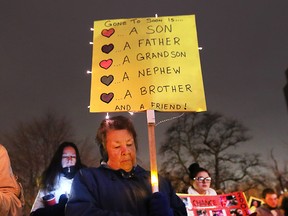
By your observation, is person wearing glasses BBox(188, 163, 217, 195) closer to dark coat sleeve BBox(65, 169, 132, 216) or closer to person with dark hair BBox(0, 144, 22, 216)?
dark coat sleeve BBox(65, 169, 132, 216)

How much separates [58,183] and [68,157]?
0.35 metres

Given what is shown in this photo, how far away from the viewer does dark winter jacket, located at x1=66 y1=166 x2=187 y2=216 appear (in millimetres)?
2463

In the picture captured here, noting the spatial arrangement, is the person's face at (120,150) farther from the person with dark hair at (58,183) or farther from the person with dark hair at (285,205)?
the person with dark hair at (285,205)

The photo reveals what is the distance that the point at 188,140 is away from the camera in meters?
31.1

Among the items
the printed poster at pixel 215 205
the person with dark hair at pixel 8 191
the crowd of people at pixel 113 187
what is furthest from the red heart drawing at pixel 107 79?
the printed poster at pixel 215 205

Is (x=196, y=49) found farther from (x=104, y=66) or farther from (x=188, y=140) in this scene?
(x=188, y=140)

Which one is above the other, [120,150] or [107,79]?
[107,79]

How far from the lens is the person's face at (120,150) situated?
2.71 m

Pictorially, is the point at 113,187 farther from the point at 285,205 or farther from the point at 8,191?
the point at 285,205

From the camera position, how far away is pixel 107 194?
2557 millimetres

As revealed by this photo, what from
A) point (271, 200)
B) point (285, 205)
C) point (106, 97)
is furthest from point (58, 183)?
point (271, 200)

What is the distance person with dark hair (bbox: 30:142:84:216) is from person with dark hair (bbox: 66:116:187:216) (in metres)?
1.38

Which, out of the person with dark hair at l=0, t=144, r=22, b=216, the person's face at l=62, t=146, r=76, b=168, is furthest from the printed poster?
the person with dark hair at l=0, t=144, r=22, b=216

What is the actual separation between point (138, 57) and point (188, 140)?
91.6ft
